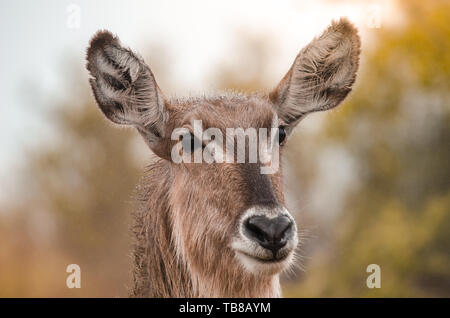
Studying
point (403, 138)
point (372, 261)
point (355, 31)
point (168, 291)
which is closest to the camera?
point (168, 291)

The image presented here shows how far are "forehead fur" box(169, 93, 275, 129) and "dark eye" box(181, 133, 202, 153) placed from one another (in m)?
0.15

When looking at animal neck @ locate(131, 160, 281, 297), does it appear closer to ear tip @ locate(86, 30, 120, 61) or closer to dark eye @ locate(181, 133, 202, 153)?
dark eye @ locate(181, 133, 202, 153)

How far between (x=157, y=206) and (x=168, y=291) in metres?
0.88

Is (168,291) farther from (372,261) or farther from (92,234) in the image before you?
(92,234)

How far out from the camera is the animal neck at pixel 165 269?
19.6ft

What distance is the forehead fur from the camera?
6.18 m

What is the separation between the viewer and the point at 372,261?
34875 millimetres

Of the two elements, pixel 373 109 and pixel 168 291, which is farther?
pixel 373 109

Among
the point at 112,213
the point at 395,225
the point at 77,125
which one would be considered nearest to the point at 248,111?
the point at 112,213

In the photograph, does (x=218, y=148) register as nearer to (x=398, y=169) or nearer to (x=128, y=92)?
(x=128, y=92)

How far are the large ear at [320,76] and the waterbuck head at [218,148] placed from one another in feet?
0.04

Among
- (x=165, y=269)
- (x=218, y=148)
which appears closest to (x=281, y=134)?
(x=218, y=148)

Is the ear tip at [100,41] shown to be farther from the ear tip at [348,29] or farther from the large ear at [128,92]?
the ear tip at [348,29]
